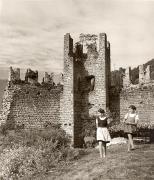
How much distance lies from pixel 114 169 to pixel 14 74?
19.0 meters

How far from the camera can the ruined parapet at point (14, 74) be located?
105ft

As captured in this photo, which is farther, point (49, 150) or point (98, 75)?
point (98, 75)

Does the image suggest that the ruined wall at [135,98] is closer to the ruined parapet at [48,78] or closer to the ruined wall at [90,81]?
the ruined wall at [90,81]

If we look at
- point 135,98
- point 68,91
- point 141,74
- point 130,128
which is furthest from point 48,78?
point 130,128

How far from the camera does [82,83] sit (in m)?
32.0

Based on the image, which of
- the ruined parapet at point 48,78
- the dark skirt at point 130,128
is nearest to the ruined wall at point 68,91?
the ruined parapet at point 48,78

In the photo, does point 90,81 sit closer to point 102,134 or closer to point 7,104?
point 7,104

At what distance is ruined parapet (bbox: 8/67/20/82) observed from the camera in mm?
31891

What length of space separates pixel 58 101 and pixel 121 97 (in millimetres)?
4797

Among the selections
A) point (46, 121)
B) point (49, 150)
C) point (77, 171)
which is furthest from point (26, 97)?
point (77, 171)

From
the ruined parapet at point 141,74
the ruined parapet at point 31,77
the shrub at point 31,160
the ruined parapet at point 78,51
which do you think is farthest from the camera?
the ruined parapet at point 31,77

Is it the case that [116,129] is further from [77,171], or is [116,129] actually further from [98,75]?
[77,171]

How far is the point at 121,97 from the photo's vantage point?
31391mm

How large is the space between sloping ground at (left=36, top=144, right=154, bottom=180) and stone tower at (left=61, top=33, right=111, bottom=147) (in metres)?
13.5
